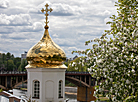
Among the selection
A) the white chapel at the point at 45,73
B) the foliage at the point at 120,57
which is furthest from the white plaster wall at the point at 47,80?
the foliage at the point at 120,57

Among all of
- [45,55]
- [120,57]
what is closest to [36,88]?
[45,55]

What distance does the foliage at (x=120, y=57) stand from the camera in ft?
20.9

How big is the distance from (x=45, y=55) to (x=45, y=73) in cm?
71

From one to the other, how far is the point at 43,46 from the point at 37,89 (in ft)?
5.68

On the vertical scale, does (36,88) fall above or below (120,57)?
below

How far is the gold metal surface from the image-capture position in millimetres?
11656

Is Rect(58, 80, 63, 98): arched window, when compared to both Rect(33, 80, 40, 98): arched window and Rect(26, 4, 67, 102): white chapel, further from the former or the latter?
Rect(33, 80, 40, 98): arched window

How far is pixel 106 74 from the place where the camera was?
22.6ft

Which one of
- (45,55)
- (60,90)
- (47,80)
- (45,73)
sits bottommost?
(60,90)

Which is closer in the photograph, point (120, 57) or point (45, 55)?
point (120, 57)

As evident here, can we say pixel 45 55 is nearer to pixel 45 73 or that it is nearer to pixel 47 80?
pixel 45 73

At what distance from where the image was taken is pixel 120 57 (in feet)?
21.1

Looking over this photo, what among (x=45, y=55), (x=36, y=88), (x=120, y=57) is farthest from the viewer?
(x=36, y=88)

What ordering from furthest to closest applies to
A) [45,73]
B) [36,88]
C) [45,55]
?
[36,88] → [45,55] → [45,73]
